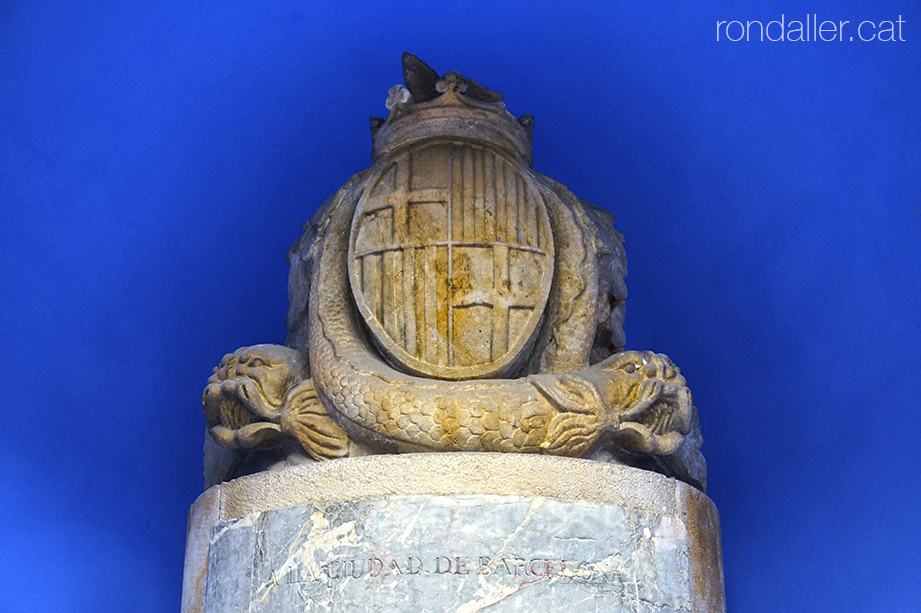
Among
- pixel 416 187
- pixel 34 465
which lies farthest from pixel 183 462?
pixel 416 187

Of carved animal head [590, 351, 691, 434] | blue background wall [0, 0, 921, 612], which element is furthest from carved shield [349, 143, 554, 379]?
blue background wall [0, 0, 921, 612]

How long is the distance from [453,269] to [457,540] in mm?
772

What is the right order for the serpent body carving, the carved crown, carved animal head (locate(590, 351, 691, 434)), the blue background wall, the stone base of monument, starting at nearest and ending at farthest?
the stone base of monument → the serpent body carving → carved animal head (locate(590, 351, 691, 434)) → the carved crown → the blue background wall

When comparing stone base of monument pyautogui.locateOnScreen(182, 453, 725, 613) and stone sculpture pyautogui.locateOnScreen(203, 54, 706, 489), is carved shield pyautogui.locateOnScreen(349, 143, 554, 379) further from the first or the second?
stone base of monument pyautogui.locateOnScreen(182, 453, 725, 613)

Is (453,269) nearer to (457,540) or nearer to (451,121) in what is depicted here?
(451,121)

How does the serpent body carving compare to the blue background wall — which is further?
the blue background wall

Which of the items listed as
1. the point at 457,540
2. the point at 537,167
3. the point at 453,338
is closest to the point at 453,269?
the point at 453,338

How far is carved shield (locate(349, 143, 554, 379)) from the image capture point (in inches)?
128

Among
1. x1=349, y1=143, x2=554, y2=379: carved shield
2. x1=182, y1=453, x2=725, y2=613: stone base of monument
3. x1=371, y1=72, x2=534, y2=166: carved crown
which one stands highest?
x1=371, y1=72, x2=534, y2=166: carved crown

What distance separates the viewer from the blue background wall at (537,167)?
4270 millimetres

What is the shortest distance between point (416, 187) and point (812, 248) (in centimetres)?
189

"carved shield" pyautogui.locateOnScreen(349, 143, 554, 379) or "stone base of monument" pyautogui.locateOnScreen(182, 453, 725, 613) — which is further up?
"carved shield" pyautogui.locateOnScreen(349, 143, 554, 379)

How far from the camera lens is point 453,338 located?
128 inches

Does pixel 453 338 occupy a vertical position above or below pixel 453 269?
below
